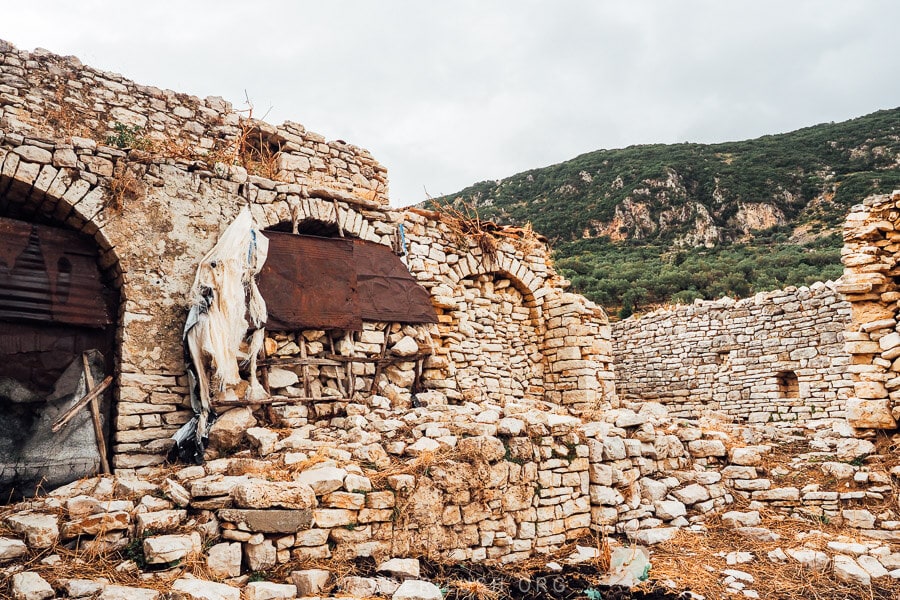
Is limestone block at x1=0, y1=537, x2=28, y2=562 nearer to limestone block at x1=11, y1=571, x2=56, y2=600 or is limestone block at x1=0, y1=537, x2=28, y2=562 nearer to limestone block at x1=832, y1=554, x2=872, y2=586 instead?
limestone block at x1=11, y1=571, x2=56, y2=600

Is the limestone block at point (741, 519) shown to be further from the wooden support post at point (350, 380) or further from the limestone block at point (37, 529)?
the limestone block at point (37, 529)

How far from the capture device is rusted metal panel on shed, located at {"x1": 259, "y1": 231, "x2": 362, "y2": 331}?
21.5 ft

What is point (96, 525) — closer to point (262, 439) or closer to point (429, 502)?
point (262, 439)

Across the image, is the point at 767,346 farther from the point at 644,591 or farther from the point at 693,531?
the point at 644,591

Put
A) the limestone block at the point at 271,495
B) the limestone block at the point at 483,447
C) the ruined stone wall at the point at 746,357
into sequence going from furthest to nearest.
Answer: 1. the ruined stone wall at the point at 746,357
2. the limestone block at the point at 483,447
3. the limestone block at the point at 271,495

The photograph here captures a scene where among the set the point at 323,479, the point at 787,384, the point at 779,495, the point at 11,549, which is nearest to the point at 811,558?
the point at 779,495

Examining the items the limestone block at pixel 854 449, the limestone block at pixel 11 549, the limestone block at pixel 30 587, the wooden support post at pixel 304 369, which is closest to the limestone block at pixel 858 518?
the limestone block at pixel 854 449

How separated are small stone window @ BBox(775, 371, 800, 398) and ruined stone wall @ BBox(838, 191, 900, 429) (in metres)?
6.68

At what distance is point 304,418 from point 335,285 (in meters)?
1.62

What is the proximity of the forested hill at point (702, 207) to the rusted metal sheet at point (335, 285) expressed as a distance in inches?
608

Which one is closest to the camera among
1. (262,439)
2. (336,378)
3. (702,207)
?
(262,439)

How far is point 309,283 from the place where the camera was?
22.6 feet

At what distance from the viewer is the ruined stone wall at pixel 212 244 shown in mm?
5703

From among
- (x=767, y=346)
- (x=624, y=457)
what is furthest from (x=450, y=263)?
(x=767, y=346)
